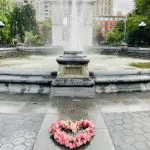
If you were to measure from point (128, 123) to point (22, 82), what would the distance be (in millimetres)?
4183

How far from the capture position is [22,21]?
7294cm

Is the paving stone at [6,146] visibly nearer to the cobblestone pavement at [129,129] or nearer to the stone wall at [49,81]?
the cobblestone pavement at [129,129]

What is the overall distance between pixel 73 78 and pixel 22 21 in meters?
69.5

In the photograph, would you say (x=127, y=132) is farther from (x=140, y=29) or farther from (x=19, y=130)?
(x=140, y=29)

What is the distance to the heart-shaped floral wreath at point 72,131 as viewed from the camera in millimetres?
4211

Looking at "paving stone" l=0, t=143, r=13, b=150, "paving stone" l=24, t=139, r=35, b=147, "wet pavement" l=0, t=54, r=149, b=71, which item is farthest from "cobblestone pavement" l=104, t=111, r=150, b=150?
"wet pavement" l=0, t=54, r=149, b=71

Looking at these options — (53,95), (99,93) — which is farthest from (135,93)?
(53,95)

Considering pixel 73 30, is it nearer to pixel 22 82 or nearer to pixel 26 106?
pixel 22 82

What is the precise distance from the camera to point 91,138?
453 centimetres

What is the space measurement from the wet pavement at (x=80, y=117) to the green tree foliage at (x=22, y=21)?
60.3m

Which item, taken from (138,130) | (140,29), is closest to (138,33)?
(140,29)

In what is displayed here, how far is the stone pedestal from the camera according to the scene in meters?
7.44

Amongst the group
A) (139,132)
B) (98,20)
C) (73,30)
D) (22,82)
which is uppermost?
(98,20)

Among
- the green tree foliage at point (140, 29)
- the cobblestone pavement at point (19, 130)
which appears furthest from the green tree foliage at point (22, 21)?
the cobblestone pavement at point (19, 130)
